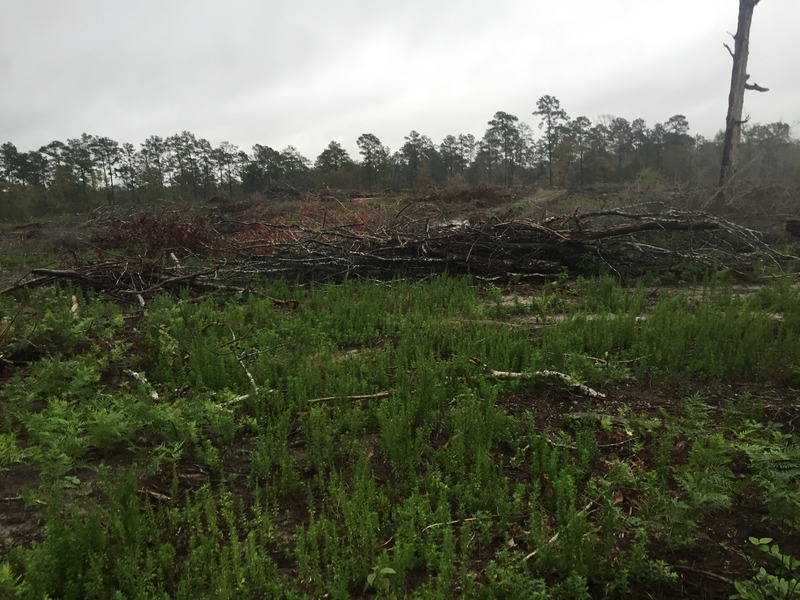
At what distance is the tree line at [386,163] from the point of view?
3806cm

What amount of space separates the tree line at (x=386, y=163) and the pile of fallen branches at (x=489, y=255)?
23.7 meters

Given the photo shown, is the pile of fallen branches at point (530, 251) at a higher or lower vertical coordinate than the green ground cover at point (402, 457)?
higher

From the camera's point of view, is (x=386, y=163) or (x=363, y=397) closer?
(x=363, y=397)

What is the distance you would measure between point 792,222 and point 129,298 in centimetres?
1328

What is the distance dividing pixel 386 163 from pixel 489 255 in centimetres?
4040

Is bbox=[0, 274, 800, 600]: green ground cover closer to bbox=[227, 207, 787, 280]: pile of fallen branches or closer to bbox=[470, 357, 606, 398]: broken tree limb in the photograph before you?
bbox=[470, 357, 606, 398]: broken tree limb

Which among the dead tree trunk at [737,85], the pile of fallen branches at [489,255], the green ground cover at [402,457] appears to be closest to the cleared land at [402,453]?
the green ground cover at [402,457]

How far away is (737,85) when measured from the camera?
1242 centimetres

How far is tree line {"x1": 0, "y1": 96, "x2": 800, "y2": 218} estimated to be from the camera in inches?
1499

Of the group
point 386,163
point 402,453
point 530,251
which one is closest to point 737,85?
point 530,251

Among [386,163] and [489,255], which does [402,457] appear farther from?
[386,163]

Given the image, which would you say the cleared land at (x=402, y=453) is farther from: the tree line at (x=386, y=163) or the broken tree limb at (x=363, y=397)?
the tree line at (x=386, y=163)

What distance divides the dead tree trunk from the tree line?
22415 millimetres

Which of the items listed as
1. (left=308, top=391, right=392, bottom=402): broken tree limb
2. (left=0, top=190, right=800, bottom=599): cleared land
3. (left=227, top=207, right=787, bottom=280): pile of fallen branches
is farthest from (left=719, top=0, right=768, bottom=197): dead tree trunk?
(left=308, top=391, right=392, bottom=402): broken tree limb
